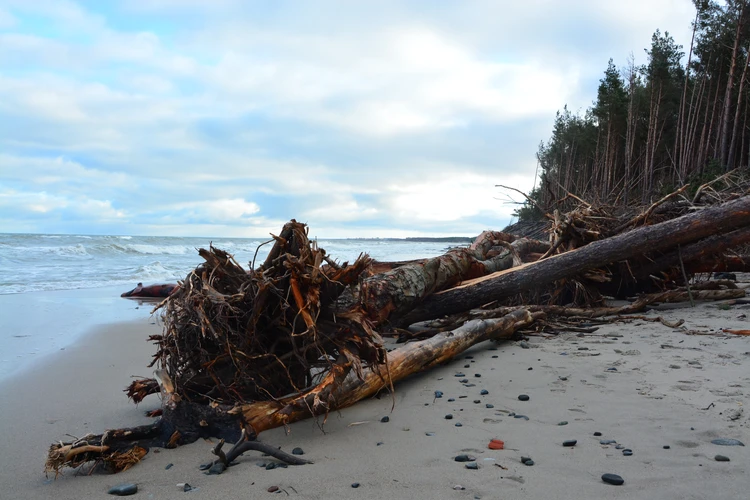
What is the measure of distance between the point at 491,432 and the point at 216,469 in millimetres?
1609

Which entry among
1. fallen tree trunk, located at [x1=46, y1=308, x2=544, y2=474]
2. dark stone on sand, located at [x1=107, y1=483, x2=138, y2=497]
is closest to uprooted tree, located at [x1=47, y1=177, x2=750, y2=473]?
fallen tree trunk, located at [x1=46, y1=308, x2=544, y2=474]

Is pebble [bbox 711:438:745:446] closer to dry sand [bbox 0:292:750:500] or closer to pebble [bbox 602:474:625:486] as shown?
dry sand [bbox 0:292:750:500]

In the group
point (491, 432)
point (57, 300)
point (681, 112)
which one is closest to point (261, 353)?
point (491, 432)

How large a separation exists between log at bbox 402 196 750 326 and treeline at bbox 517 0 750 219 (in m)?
15.7

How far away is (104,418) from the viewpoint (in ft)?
12.0

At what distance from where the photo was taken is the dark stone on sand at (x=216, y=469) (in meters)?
2.63

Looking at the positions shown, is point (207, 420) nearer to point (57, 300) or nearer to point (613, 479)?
point (613, 479)

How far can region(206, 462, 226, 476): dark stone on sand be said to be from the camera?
2.63m

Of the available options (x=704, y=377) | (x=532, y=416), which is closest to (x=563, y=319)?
(x=704, y=377)

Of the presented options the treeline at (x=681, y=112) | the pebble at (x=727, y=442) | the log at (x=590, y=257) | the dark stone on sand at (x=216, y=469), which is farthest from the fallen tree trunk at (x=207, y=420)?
the treeline at (x=681, y=112)

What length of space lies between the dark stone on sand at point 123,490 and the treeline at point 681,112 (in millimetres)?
21915

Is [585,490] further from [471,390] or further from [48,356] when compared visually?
[48,356]

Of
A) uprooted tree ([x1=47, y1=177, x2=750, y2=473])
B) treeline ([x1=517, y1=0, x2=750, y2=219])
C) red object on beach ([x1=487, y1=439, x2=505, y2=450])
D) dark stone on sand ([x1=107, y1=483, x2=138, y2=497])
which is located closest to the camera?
dark stone on sand ([x1=107, y1=483, x2=138, y2=497])

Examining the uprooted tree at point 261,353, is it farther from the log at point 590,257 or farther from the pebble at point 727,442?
the pebble at point 727,442
